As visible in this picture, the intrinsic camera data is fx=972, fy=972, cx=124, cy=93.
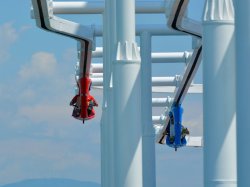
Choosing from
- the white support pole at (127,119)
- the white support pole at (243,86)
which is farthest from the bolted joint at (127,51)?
the white support pole at (243,86)

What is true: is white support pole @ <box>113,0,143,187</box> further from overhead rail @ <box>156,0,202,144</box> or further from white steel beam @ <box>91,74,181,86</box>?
white steel beam @ <box>91,74,181,86</box>

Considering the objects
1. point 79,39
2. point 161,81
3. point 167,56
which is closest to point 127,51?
point 79,39

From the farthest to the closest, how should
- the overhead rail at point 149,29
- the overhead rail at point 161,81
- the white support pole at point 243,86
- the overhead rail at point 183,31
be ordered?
the overhead rail at point 161,81
the overhead rail at point 149,29
the overhead rail at point 183,31
the white support pole at point 243,86

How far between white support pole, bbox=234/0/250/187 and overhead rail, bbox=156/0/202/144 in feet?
41.1

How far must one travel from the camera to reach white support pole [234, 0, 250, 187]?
966cm

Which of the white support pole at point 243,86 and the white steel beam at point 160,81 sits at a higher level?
the white steel beam at point 160,81

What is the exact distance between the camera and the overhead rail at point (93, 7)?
27328mm

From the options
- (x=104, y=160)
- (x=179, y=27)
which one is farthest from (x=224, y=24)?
(x=104, y=160)

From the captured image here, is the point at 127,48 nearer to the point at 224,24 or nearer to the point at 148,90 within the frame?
the point at 224,24

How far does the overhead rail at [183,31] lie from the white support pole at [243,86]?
12.5m

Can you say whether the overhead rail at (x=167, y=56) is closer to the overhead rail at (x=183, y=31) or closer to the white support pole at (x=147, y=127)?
the overhead rail at (x=183, y=31)

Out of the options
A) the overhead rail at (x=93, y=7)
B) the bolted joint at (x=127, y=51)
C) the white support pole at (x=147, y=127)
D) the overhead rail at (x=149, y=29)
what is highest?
the overhead rail at (x=93, y=7)

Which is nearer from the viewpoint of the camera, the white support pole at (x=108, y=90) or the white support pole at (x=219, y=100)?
the white support pole at (x=219, y=100)

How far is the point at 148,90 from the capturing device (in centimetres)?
2717
